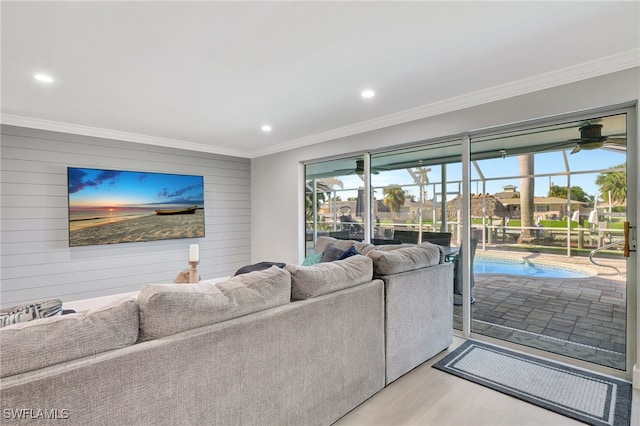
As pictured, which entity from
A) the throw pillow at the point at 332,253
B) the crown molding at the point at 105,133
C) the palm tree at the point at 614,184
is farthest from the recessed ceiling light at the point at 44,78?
the palm tree at the point at 614,184

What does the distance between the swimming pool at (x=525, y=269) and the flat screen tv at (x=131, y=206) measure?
4096mm

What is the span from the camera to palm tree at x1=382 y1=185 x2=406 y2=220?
4.05 metres

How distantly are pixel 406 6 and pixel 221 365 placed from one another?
6.87 feet

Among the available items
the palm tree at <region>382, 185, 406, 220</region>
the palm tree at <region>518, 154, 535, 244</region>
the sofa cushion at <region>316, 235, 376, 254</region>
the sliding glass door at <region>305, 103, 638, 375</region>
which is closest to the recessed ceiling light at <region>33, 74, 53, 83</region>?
the sofa cushion at <region>316, 235, 376, 254</region>

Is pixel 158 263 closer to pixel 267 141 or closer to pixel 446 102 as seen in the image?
pixel 267 141

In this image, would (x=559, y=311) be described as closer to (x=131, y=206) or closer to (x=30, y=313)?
(x=30, y=313)

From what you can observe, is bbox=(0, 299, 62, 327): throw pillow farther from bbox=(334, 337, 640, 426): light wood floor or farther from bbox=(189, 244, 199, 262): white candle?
bbox=(334, 337, 640, 426): light wood floor

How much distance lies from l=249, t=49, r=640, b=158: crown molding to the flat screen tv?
253 cm

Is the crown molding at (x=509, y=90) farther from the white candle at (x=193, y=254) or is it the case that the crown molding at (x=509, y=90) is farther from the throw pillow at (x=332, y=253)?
the white candle at (x=193, y=254)

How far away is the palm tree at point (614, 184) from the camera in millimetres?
2557

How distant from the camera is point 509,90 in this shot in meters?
2.89

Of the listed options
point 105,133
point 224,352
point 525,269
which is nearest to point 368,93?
point 525,269

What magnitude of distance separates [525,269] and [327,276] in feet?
7.67

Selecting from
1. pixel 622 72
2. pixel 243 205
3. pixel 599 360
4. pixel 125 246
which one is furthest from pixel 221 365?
pixel 243 205
